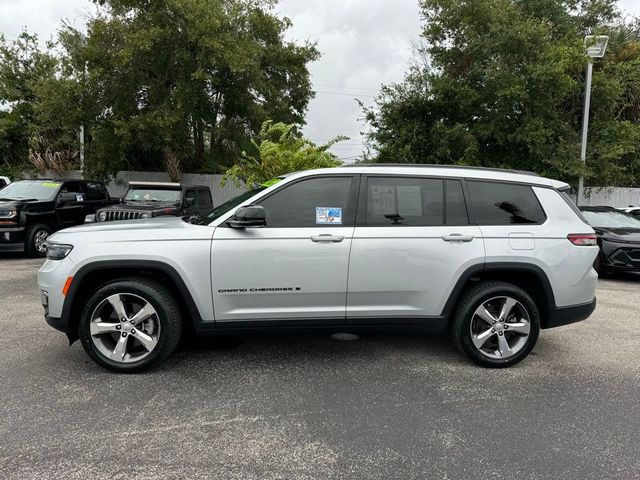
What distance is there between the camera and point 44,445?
3010 millimetres

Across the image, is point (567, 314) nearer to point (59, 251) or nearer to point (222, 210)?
point (222, 210)

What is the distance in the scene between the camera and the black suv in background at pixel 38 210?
1037 cm

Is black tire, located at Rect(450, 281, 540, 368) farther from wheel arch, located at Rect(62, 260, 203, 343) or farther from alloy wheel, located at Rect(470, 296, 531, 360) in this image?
wheel arch, located at Rect(62, 260, 203, 343)

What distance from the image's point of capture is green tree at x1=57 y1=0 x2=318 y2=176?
14.7 meters

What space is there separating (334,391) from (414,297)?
107cm

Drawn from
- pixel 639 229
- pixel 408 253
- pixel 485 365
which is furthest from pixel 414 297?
pixel 639 229

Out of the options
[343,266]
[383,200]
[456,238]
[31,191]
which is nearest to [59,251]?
[343,266]

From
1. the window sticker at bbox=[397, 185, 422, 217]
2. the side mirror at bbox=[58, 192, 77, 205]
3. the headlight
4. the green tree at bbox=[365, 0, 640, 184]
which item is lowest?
the headlight

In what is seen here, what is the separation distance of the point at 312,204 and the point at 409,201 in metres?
0.87

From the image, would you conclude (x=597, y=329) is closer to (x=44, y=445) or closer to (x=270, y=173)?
(x=44, y=445)

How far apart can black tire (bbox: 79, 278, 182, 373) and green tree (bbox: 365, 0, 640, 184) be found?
12.2 meters

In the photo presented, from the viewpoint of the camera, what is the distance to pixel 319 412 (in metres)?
3.51

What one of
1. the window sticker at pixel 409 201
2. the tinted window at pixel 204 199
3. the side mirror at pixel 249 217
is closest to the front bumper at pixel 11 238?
the tinted window at pixel 204 199

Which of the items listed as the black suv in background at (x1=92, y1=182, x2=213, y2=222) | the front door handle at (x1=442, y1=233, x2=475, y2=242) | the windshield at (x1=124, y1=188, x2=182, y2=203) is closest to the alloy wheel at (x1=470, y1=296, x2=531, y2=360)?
the front door handle at (x1=442, y1=233, x2=475, y2=242)
